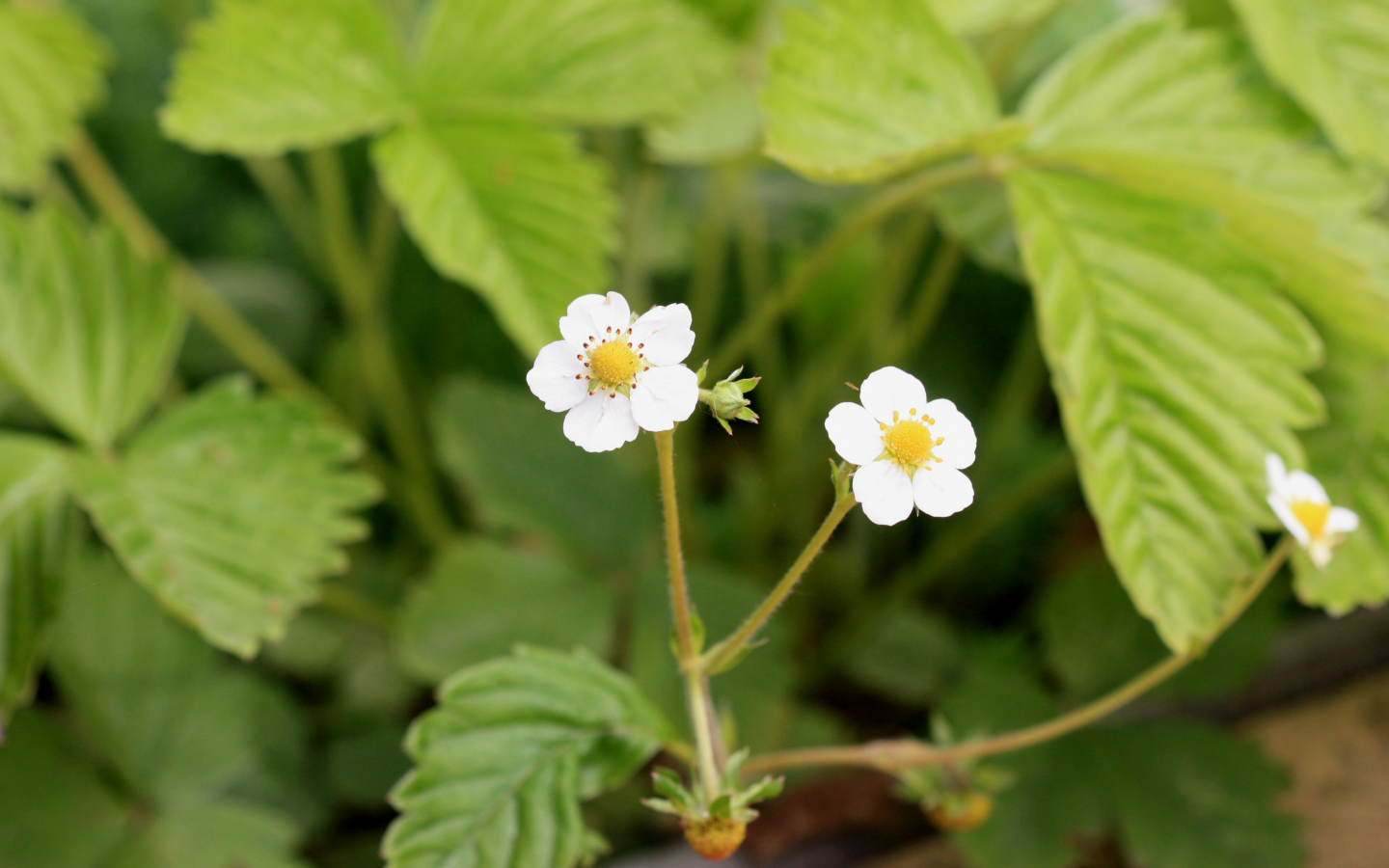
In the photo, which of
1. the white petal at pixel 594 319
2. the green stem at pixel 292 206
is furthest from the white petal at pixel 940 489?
the green stem at pixel 292 206

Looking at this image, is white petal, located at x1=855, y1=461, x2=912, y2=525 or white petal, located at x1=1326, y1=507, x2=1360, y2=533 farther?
white petal, located at x1=1326, y1=507, x2=1360, y2=533

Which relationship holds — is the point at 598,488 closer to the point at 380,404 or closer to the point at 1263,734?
the point at 380,404

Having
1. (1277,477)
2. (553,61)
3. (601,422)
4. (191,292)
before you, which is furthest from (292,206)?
(1277,477)

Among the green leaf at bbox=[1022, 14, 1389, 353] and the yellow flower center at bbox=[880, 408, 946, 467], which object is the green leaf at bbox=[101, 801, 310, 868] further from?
the green leaf at bbox=[1022, 14, 1389, 353]

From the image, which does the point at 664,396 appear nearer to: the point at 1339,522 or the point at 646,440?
the point at 1339,522

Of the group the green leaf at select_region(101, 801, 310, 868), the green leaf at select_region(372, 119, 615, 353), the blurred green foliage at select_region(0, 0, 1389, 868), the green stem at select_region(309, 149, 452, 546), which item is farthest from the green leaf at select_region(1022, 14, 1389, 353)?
the green leaf at select_region(101, 801, 310, 868)
